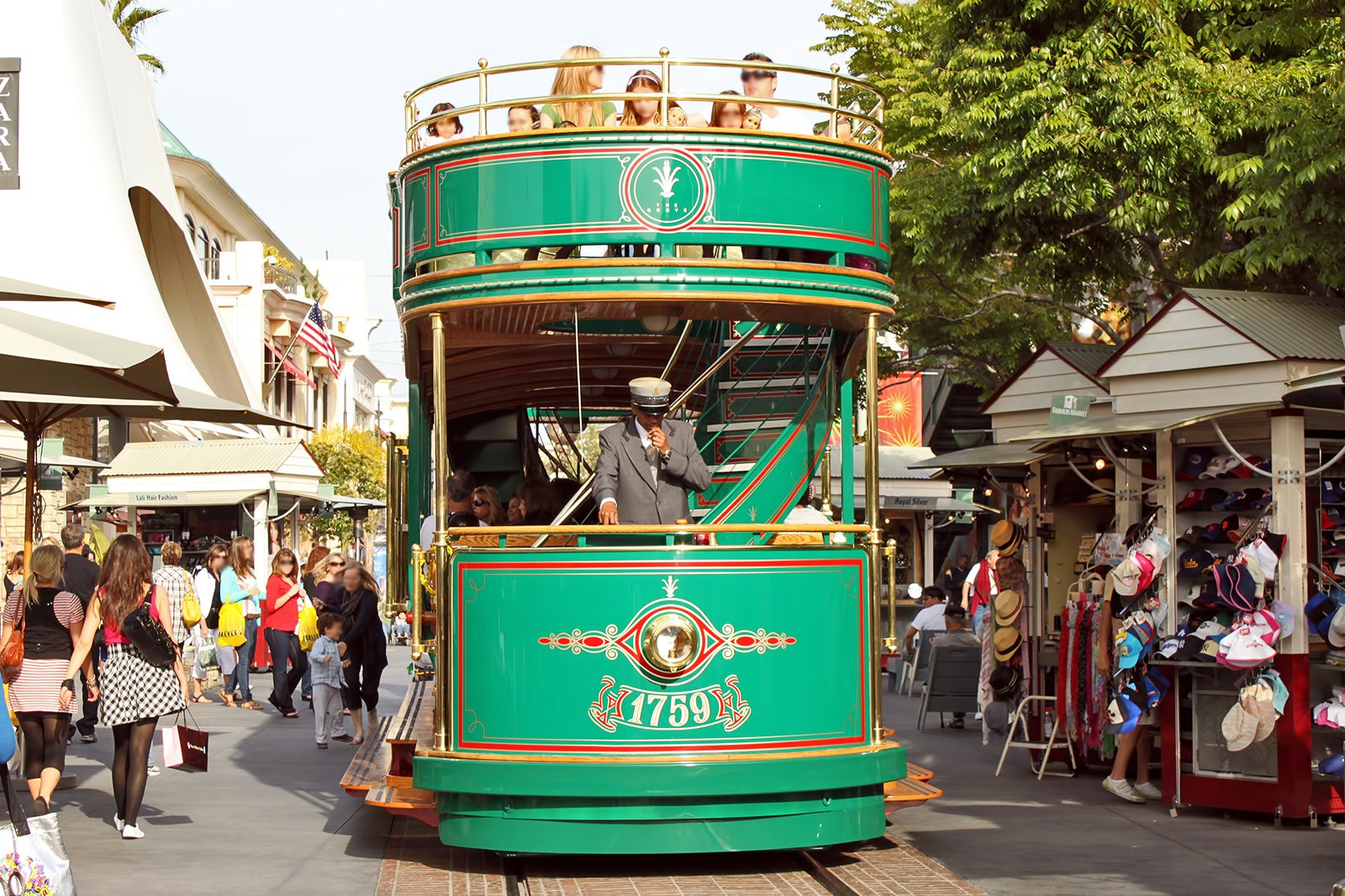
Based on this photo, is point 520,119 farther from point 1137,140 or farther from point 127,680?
point 1137,140

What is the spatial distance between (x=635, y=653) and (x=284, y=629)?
1055 centimetres

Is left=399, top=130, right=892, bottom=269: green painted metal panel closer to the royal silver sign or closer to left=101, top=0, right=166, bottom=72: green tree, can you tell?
the royal silver sign

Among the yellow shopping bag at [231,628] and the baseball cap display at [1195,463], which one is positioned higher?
the baseball cap display at [1195,463]

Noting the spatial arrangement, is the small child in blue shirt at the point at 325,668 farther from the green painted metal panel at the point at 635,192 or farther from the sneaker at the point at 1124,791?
the sneaker at the point at 1124,791

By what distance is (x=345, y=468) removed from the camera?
49719 mm

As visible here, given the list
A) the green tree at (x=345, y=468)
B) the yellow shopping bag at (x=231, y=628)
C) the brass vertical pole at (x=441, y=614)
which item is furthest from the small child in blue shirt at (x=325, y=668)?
A: the green tree at (x=345, y=468)

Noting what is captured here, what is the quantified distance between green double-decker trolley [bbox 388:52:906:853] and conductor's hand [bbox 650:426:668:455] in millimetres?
389

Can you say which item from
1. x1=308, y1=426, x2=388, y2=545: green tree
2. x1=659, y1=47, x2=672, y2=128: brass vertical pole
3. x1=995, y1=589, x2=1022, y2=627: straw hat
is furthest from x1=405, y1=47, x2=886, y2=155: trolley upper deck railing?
x1=308, y1=426, x2=388, y2=545: green tree

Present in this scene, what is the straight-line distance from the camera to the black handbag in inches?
401

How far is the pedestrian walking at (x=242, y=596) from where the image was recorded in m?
20.0

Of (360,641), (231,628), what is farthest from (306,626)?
(360,641)

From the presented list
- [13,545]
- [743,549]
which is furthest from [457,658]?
[13,545]

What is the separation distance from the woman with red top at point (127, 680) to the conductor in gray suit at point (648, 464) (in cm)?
299

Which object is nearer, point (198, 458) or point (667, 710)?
point (667, 710)
